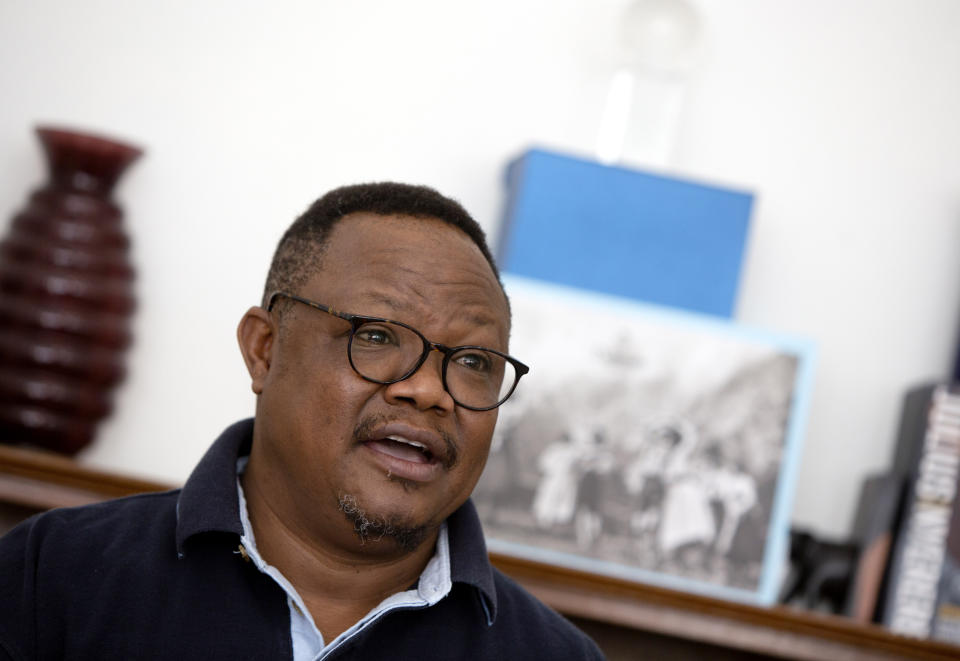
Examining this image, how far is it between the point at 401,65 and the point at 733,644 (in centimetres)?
103

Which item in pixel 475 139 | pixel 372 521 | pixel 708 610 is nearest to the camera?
pixel 372 521

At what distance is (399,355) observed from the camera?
3.26 ft

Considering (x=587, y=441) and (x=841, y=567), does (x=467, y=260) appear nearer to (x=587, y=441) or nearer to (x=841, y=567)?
(x=587, y=441)

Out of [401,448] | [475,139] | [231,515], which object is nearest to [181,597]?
[231,515]

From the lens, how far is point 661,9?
5.87 ft

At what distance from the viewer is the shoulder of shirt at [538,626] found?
42.9 inches

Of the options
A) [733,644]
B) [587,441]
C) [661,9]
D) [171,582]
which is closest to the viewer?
[171,582]

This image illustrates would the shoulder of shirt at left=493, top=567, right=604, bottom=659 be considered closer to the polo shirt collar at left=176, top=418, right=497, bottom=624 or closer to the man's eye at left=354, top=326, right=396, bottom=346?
the polo shirt collar at left=176, top=418, right=497, bottom=624

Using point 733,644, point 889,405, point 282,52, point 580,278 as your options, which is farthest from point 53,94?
point 889,405

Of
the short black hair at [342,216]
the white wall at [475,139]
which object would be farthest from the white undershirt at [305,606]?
the white wall at [475,139]

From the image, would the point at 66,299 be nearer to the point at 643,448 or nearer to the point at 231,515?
the point at 231,515

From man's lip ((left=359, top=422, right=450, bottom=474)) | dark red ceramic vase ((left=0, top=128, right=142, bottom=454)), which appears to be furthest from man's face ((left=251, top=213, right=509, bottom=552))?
dark red ceramic vase ((left=0, top=128, right=142, bottom=454))

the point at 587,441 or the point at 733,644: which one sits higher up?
the point at 587,441

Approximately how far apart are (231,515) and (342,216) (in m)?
0.29
